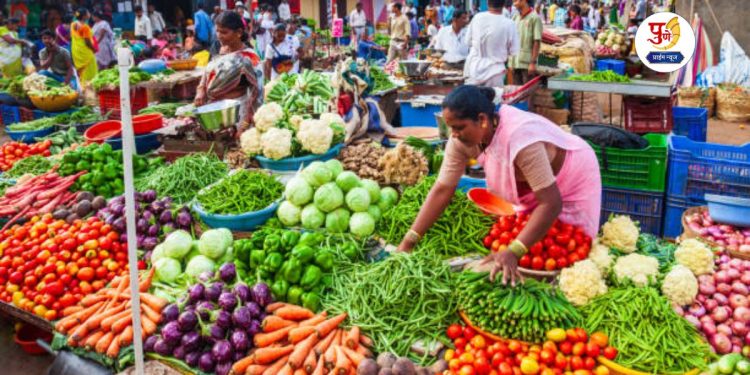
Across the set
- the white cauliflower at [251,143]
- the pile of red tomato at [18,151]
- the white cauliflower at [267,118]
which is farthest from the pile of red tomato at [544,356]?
the pile of red tomato at [18,151]

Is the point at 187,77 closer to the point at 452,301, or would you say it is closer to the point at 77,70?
the point at 77,70

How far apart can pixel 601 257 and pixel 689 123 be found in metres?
4.79

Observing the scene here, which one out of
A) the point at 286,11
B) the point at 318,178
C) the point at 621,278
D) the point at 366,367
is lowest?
the point at 366,367

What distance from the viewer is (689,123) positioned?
695 cm

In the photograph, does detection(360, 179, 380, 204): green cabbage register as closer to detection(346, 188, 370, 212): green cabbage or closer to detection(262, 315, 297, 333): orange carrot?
detection(346, 188, 370, 212): green cabbage

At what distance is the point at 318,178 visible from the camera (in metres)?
4.01

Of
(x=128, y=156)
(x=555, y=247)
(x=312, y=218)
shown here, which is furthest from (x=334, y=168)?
(x=128, y=156)

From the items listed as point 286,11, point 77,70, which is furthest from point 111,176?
point 286,11

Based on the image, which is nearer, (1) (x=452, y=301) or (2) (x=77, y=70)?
(1) (x=452, y=301)

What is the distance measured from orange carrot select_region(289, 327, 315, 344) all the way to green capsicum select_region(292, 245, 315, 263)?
441 millimetres

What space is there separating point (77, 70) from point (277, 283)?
10431 millimetres

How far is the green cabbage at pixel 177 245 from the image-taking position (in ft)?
12.5

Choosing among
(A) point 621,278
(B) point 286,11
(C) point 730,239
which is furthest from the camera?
(B) point 286,11

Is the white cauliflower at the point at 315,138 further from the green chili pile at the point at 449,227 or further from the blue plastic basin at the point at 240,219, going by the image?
the green chili pile at the point at 449,227
